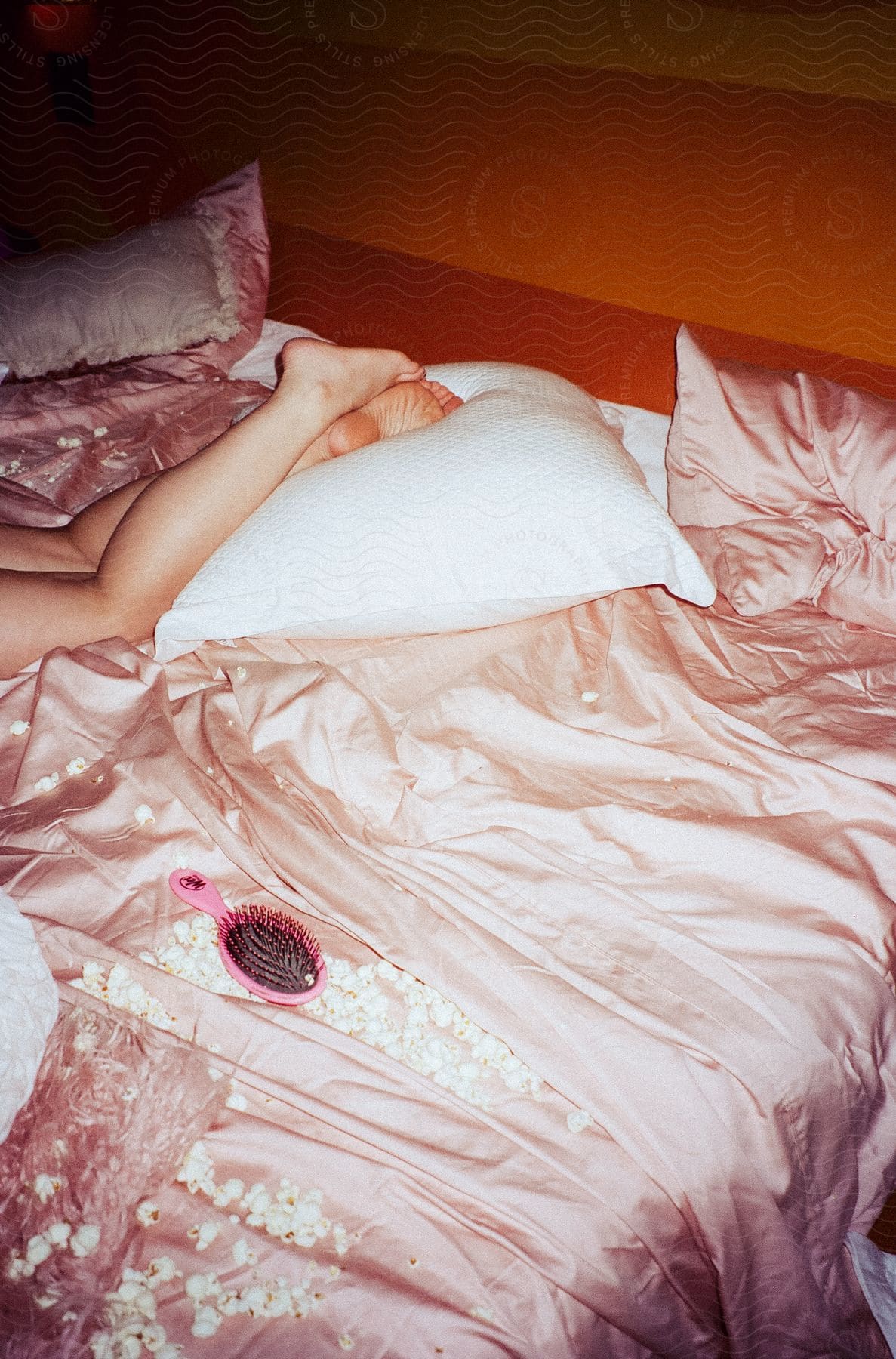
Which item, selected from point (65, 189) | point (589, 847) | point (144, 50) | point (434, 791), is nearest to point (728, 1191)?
point (589, 847)

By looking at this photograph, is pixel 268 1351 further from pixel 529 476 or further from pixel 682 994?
pixel 529 476

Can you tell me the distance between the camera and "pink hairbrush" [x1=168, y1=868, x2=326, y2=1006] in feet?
2.30

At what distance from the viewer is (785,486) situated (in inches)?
43.9

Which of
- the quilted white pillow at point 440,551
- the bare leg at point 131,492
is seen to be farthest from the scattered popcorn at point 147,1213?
the bare leg at point 131,492

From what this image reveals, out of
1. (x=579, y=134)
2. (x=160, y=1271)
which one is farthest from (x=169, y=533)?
(x=579, y=134)

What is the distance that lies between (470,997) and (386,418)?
907 mm

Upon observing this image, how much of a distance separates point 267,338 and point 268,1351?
1687mm

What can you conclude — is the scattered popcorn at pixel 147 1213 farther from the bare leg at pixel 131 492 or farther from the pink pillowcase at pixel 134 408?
the pink pillowcase at pixel 134 408

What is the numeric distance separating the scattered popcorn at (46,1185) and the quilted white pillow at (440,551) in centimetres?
57

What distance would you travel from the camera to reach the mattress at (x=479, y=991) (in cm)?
56

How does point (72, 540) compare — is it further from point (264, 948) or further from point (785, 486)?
point (785, 486)

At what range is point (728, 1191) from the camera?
0.62 meters

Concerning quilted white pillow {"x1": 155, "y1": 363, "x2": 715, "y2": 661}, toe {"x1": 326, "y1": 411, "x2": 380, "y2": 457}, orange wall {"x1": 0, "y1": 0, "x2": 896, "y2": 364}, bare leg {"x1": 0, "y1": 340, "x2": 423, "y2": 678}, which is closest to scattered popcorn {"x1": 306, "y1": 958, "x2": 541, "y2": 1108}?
quilted white pillow {"x1": 155, "y1": 363, "x2": 715, "y2": 661}

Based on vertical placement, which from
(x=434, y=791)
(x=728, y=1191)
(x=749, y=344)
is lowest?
(x=728, y=1191)
